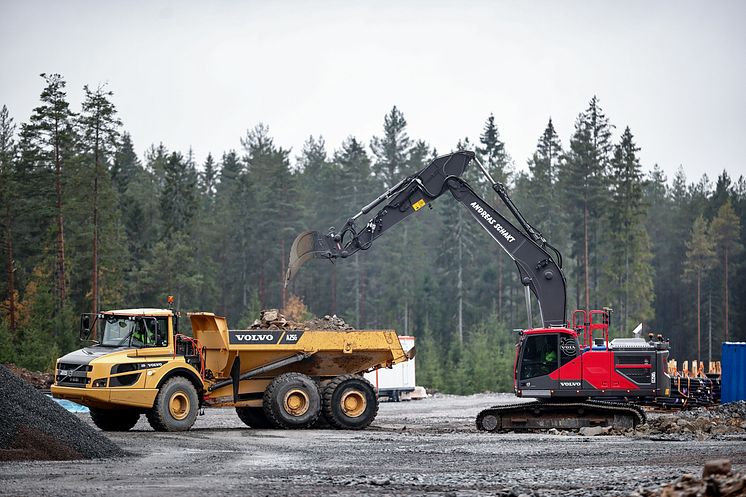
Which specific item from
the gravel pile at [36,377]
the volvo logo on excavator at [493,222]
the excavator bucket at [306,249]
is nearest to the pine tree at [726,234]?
the gravel pile at [36,377]

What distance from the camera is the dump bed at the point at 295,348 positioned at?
25828 millimetres

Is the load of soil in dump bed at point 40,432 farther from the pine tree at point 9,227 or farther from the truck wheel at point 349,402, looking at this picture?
the pine tree at point 9,227

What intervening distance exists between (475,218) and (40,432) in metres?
13.2

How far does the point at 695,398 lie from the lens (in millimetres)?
32969

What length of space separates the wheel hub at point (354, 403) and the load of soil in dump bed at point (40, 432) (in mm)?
7971

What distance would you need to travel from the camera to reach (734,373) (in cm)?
3219

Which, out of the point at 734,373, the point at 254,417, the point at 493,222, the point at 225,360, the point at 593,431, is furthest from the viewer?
the point at 734,373

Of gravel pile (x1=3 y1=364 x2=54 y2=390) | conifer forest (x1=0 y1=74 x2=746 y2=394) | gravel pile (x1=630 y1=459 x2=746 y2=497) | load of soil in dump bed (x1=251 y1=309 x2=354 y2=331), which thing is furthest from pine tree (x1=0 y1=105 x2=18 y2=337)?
gravel pile (x1=630 y1=459 x2=746 y2=497)

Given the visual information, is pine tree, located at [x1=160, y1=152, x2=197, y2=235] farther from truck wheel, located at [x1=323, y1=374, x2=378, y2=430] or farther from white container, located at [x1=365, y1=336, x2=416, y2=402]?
truck wheel, located at [x1=323, y1=374, x2=378, y2=430]

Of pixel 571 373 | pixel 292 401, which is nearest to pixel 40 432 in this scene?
pixel 292 401

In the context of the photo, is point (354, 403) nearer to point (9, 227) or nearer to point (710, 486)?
point (710, 486)

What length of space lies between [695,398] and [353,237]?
12.6m

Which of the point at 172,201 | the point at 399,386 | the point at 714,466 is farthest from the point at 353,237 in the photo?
the point at 172,201

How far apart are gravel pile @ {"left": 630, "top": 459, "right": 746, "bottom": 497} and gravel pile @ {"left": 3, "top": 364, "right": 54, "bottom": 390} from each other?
29357mm
